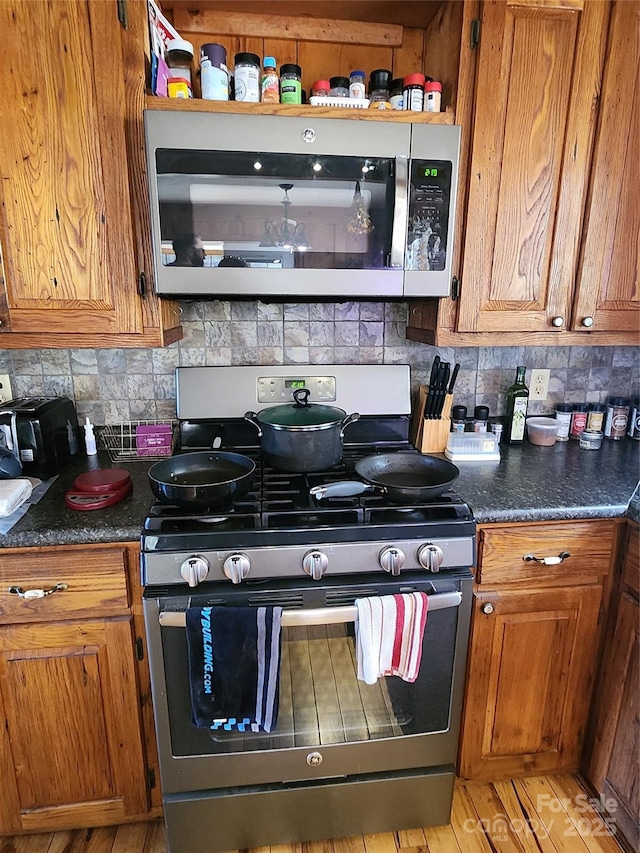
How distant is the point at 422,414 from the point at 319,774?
108cm

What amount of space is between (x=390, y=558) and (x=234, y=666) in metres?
0.43

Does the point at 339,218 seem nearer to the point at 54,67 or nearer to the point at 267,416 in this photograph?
the point at 267,416

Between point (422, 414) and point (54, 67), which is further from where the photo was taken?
point (422, 414)

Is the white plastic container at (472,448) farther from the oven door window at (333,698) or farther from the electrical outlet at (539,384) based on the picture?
the oven door window at (333,698)

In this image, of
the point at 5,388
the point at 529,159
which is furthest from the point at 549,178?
the point at 5,388

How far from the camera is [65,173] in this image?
4.14ft

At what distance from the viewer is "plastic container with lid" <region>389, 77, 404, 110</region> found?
1.37m

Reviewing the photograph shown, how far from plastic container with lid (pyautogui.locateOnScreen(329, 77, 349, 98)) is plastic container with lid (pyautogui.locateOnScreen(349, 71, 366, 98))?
0.01 m

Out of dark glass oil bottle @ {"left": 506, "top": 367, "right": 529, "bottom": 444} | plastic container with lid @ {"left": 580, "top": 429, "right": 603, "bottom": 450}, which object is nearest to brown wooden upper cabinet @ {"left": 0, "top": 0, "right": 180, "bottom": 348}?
dark glass oil bottle @ {"left": 506, "top": 367, "right": 529, "bottom": 444}

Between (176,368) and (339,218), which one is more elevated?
(339,218)

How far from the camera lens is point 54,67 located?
1218mm

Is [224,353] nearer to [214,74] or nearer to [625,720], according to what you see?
[214,74]

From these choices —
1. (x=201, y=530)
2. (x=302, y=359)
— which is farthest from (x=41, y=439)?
(x=302, y=359)

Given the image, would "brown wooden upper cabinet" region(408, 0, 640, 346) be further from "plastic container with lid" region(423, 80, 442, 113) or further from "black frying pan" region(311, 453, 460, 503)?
"black frying pan" region(311, 453, 460, 503)
